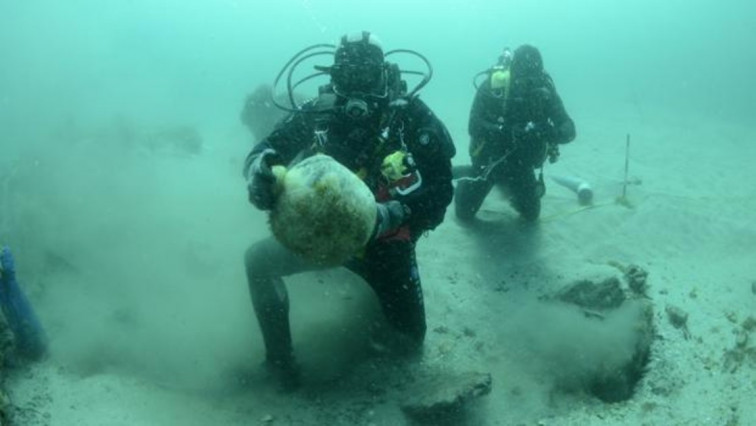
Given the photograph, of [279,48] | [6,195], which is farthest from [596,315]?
[279,48]

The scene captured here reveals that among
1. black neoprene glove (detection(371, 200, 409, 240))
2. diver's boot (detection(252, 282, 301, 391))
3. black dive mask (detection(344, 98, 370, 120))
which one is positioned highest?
black dive mask (detection(344, 98, 370, 120))

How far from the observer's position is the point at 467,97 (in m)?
30.5

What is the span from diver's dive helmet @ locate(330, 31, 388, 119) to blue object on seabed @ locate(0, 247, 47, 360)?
289 centimetres

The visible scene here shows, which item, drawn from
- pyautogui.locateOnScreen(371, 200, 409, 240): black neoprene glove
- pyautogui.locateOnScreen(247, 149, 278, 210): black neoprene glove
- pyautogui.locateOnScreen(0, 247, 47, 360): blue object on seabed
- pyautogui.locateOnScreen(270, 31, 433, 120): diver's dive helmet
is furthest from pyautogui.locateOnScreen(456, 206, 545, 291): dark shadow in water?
pyautogui.locateOnScreen(0, 247, 47, 360): blue object on seabed

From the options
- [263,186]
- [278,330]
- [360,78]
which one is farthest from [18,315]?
[360,78]

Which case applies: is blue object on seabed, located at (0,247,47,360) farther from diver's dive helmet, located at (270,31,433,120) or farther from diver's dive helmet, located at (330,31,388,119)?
diver's dive helmet, located at (330,31,388,119)

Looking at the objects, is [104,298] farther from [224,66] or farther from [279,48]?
[279,48]

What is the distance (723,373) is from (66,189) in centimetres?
929

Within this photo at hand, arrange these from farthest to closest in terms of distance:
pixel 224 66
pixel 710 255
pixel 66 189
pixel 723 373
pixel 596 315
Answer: pixel 224 66 → pixel 66 189 → pixel 710 255 → pixel 596 315 → pixel 723 373


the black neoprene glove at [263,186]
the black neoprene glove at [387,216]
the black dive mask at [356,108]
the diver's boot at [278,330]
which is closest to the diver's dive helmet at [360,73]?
the black dive mask at [356,108]

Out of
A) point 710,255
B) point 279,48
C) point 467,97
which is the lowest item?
point 710,255

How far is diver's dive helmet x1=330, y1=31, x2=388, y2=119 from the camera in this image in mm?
3898

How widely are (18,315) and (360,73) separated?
11.0 feet

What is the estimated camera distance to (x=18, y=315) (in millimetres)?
3965
